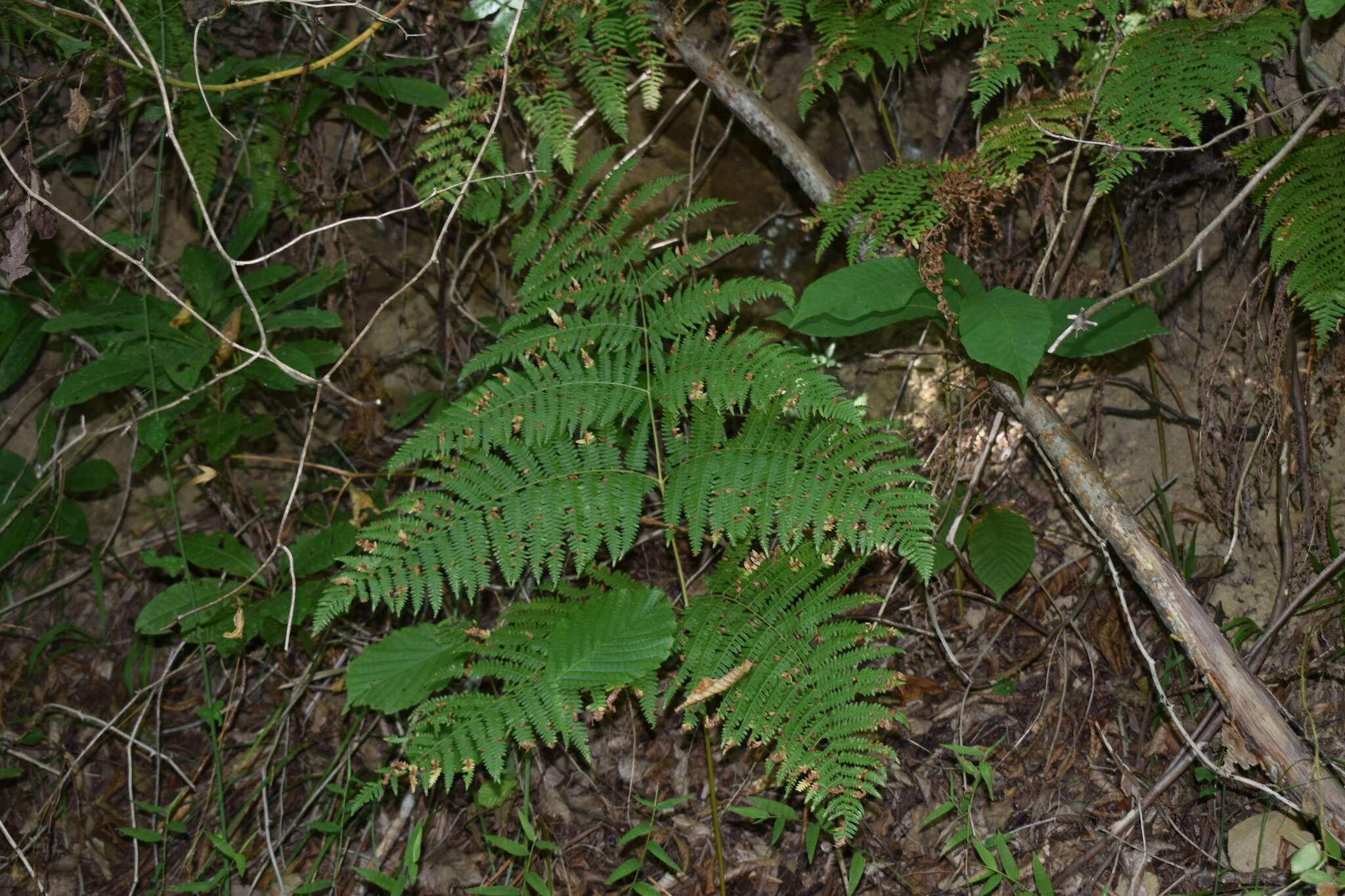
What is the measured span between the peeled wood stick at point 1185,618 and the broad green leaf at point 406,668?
171 cm

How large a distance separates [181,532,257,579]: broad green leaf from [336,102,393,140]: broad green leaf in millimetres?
1537

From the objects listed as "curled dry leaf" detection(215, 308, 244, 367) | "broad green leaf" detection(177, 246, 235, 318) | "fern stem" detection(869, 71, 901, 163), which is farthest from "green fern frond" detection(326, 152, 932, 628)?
"broad green leaf" detection(177, 246, 235, 318)

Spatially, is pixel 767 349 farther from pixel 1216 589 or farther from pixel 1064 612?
pixel 1216 589

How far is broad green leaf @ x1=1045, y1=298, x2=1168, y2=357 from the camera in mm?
2557

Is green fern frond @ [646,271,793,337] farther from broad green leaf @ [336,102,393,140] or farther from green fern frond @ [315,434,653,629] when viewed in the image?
broad green leaf @ [336,102,393,140]

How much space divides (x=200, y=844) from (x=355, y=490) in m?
1.24

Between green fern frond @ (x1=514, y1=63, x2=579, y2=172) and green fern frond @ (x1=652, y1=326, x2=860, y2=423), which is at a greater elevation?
green fern frond @ (x1=514, y1=63, x2=579, y2=172)

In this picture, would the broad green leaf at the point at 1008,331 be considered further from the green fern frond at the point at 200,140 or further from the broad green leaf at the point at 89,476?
the broad green leaf at the point at 89,476

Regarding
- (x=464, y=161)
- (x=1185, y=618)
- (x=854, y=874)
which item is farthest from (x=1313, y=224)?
(x=464, y=161)

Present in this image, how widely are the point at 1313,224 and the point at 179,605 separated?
A: 350 centimetres

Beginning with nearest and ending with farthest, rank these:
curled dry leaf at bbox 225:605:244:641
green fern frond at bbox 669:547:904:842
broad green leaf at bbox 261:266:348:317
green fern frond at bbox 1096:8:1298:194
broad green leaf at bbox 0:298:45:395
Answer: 1. green fern frond at bbox 669:547:904:842
2. green fern frond at bbox 1096:8:1298:194
3. curled dry leaf at bbox 225:605:244:641
4. broad green leaf at bbox 261:266:348:317
5. broad green leaf at bbox 0:298:45:395

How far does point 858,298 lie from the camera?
8.23 ft

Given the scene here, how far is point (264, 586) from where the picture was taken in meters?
3.14

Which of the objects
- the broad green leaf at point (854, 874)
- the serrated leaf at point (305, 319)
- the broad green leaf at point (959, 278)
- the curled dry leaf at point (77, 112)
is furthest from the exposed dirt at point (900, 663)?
the curled dry leaf at point (77, 112)
